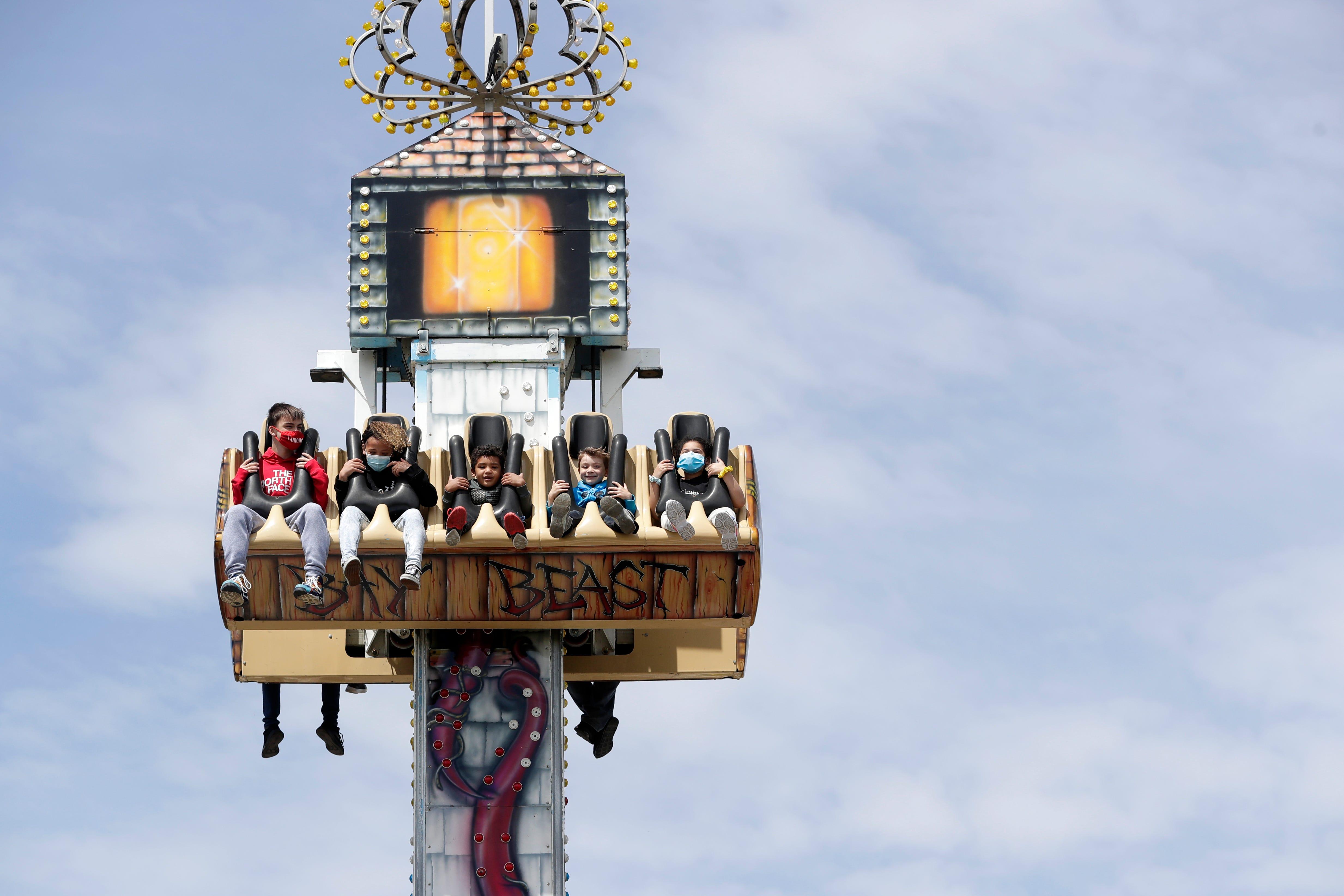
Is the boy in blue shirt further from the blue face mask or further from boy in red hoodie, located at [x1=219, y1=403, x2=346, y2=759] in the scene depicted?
boy in red hoodie, located at [x1=219, y1=403, x2=346, y2=759]

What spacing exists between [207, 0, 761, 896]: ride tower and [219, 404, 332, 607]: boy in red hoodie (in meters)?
0.16

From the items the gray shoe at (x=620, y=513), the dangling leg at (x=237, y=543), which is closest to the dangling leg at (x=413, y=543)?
the dangling leg at (x=237, y=543)

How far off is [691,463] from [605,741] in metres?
5.04

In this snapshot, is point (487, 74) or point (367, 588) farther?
point (487, 74)

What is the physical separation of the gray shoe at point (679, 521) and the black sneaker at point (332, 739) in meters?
6.47

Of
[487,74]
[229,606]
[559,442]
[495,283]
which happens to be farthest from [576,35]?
[229,606]

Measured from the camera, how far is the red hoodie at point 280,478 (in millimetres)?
26188

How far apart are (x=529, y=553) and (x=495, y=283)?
19.4ft

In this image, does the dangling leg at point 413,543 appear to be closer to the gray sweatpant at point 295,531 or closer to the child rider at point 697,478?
the gray sweatpant at point 295,531

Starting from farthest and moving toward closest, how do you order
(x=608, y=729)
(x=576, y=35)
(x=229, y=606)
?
(x=576, y=35) → (x=608, y=729) → (x=229, y=606)

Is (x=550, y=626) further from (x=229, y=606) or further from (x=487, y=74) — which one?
(x=487, y=74)

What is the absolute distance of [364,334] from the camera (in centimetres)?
3136

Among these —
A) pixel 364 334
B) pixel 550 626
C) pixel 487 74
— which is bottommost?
pixel 550 626

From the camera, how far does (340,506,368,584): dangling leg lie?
983 inches
